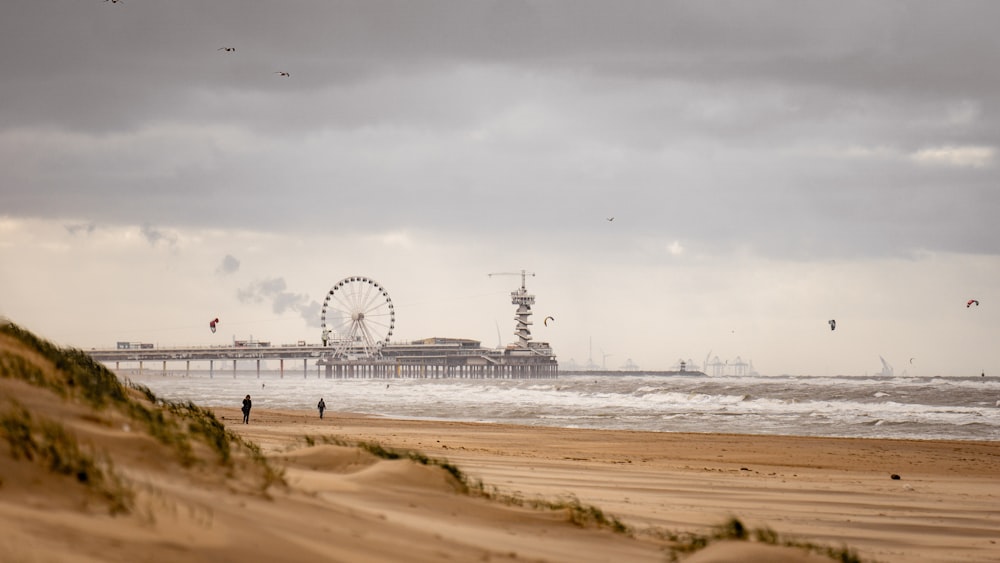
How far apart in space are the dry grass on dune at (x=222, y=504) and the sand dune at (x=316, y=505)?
0.01 m

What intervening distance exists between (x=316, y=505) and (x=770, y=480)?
472 inches

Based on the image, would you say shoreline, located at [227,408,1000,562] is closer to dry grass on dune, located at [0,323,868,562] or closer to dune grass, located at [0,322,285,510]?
dry grass on dune, located at [0,323,868,562]

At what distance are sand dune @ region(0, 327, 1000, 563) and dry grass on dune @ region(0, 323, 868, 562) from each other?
0.01 m

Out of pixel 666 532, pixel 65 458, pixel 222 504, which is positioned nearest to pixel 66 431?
pixel 65 458

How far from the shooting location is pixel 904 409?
Result: 44.6m

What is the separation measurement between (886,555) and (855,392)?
5519cm

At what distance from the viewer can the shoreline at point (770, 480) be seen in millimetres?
9672

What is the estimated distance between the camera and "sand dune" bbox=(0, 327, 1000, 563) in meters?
4.27

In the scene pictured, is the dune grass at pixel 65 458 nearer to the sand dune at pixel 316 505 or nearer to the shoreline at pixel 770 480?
the sand dune at pixel 316 505

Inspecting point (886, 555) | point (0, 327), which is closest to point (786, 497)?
point (886, 555)

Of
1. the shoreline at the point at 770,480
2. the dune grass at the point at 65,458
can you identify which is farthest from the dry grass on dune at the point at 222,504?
the shoreline at the point at 770,480

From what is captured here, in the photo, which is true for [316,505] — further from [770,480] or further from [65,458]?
[770,480]

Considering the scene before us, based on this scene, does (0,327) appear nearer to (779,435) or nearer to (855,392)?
(779,435)

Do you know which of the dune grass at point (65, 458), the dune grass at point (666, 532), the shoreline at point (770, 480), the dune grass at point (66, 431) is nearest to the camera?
the dune grass at point (65, 458)
